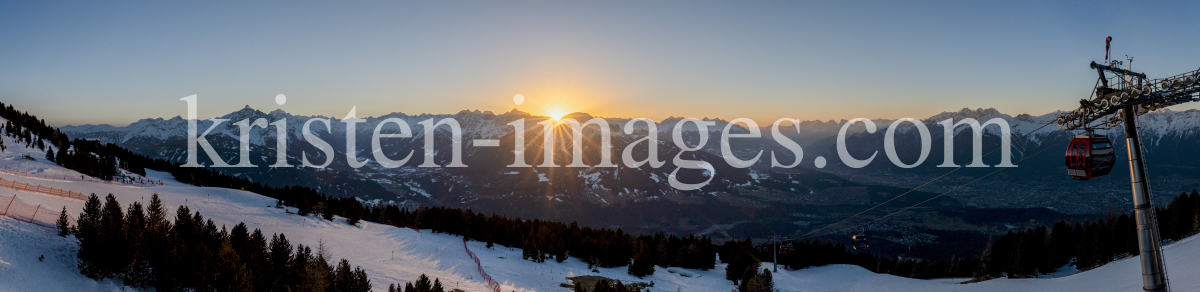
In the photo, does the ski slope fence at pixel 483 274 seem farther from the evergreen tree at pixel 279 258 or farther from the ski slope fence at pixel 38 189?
the ski slope fence at pixel 38 189

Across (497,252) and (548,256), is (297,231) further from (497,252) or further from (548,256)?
(548,256)

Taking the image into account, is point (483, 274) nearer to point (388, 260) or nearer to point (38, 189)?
point (388, 260)

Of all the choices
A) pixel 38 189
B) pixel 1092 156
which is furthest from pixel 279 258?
pixel 1092 156

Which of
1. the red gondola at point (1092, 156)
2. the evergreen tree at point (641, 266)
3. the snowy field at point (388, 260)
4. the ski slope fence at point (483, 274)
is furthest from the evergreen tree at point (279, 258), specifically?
the red gondola at point (1092, 156)

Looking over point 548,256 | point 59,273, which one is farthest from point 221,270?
point 548,256

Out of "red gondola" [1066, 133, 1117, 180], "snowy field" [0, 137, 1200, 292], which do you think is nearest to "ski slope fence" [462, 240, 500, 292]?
"snowy field" [0, 137, 1200, 292]

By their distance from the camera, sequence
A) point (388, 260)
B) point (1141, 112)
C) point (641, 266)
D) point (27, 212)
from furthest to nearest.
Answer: point (641, 266)
point (388, 260)
point (27, 212)
point (1141, 112)
